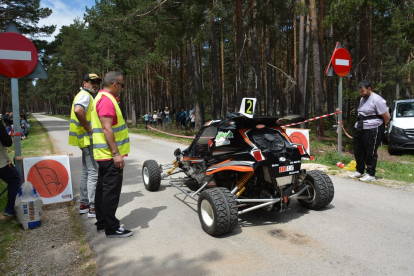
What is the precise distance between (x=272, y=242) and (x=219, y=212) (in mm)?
778

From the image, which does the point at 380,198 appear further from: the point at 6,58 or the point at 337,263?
the point at 6,58

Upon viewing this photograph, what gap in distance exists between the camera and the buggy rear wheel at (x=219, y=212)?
3883 mm

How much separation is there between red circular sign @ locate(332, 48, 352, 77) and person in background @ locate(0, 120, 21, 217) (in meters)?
8.01

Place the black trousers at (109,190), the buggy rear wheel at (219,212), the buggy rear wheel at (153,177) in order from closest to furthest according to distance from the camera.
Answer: the buggy rear wheel at (219,212), the black trousers at (109,190), the buggy rear wheel at (153,177)

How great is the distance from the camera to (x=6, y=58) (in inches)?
183

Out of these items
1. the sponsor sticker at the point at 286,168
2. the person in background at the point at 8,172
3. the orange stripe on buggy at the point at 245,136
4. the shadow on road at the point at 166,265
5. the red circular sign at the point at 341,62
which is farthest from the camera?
the red circular sign at the point at 341,62

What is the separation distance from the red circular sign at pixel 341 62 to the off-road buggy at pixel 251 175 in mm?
4646

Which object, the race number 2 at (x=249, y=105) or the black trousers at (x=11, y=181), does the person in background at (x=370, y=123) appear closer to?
the race number 2 at (x=249, y=105)

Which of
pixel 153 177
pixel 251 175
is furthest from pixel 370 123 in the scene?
pixel 153 177

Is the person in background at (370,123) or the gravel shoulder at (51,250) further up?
the person in background at (370,123)

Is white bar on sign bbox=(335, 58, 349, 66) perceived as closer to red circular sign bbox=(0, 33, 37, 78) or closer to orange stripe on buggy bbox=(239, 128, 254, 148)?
orange stripe on buggy bbox=(239, 128, 254, 148)

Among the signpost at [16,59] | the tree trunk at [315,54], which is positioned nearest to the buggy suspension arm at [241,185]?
the signpost at [16,59]

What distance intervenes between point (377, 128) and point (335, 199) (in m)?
2.14

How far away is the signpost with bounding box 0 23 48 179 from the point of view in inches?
182
